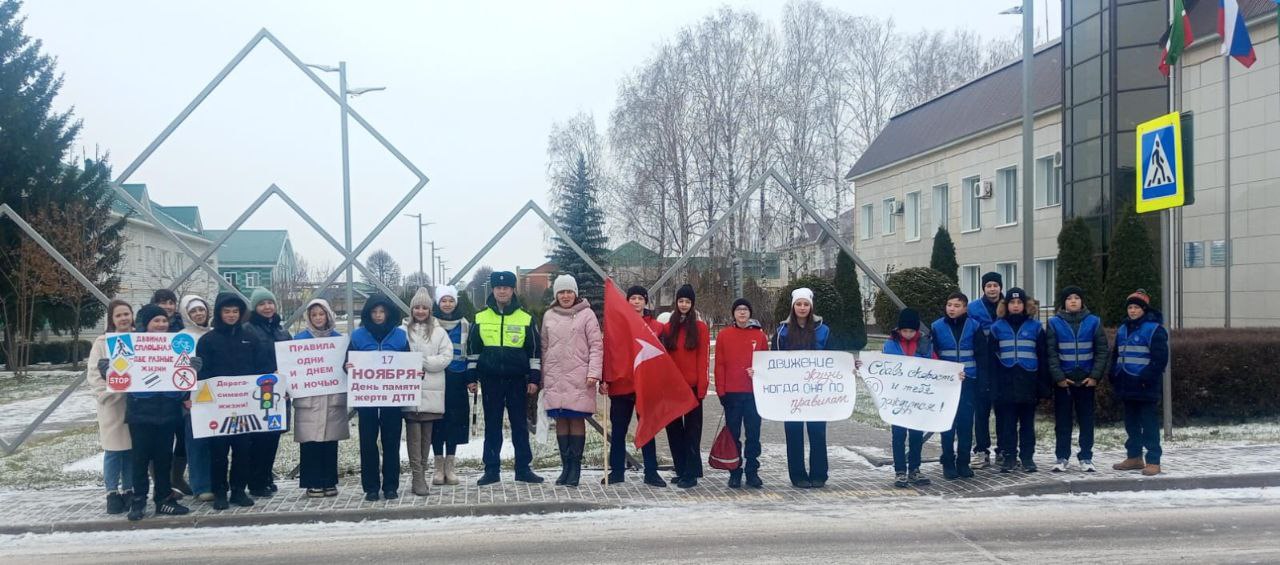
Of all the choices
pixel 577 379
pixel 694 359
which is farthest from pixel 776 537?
pixel 577 379

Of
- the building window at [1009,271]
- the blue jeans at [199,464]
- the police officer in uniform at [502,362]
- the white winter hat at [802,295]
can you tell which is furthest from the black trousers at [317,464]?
the building window at [1009,271]

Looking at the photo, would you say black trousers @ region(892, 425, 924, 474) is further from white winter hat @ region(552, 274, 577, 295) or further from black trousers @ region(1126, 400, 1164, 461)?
white winter hat @ region(552, 274, 577, 295)

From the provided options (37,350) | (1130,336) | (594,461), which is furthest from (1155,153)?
(37,350)

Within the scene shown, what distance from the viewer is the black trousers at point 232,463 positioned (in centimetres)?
863

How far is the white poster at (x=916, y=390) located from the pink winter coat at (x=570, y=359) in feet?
8.49

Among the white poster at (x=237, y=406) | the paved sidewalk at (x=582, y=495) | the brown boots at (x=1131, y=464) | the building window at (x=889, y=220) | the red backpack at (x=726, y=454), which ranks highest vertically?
the building window at (x=889, y=220)

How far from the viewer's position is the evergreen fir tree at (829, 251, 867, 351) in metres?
28.3

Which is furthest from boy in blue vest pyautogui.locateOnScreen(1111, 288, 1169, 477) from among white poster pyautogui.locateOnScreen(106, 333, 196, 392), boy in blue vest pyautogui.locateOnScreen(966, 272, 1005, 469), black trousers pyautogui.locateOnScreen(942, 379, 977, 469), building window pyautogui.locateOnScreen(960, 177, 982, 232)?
building window pyautogui.locateOnScreen(960, 177, 982, 232)

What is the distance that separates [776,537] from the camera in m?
7.46

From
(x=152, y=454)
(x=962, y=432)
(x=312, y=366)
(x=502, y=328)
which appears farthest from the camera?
(x=962, y=432)

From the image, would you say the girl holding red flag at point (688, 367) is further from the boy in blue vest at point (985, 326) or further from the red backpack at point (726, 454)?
the boy in blue vest at point (985, 326)

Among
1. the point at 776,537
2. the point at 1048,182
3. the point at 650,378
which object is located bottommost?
the point at 776,537

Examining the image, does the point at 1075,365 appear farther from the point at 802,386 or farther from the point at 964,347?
the point at 802,386

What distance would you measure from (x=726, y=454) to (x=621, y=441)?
3.43ft
